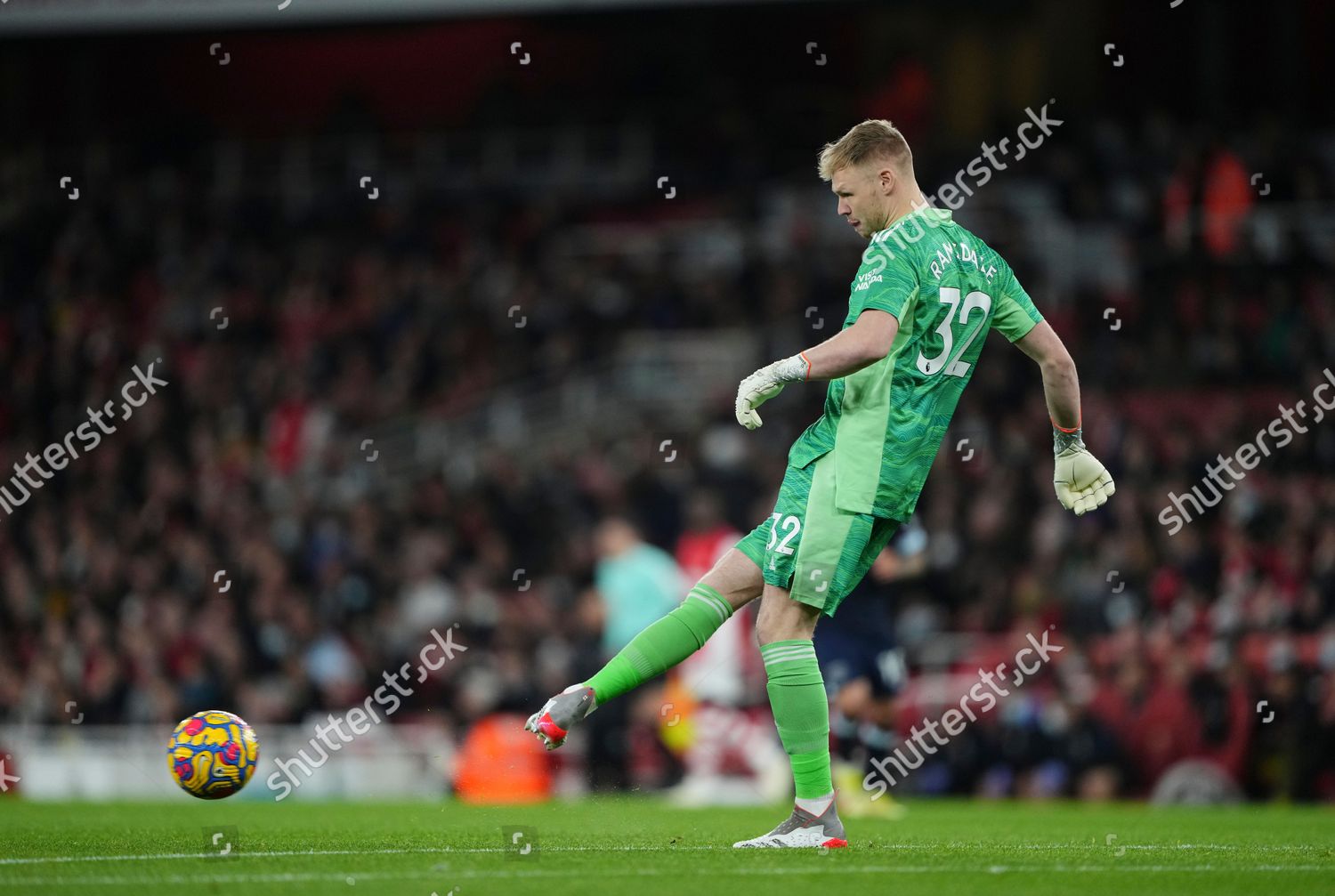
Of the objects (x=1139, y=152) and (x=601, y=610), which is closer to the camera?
(x=601, y=610)

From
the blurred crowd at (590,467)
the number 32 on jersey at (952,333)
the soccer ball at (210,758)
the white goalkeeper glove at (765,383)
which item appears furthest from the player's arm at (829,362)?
the blurred crowd at (590,467)

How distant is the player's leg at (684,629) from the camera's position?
6148 millimetres

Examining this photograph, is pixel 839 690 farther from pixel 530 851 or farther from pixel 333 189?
pixel 333 189

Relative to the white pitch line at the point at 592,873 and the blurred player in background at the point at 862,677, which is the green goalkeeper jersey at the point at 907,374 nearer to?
the white pitch line at the point at 592,873

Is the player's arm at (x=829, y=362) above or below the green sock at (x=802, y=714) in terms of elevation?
above

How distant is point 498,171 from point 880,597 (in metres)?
14.0

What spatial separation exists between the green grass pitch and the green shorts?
2.74 feet

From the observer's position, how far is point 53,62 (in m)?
26.5

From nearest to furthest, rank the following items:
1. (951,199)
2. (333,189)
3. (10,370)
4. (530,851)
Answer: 1. (530,851)
2. (951,199)
3. (10,370)
4. (333,189)

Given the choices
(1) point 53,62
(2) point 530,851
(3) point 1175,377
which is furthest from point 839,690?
(1) point 53,62

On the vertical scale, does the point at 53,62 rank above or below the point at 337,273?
above

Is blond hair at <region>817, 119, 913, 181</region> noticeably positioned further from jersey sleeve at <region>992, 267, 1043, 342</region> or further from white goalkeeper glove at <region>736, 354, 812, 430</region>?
white goalkeeper glove at <region>736, 354, 812, 430</region>

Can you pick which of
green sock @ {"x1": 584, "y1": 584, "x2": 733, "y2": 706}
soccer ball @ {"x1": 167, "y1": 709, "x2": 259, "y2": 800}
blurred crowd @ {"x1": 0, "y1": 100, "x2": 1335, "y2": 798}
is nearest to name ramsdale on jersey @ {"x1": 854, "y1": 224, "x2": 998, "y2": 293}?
green sock @ {"x1": 584, "y1": 584, "x2": 733, "y2": 706}

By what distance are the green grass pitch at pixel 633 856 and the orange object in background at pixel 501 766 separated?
15.7ft
